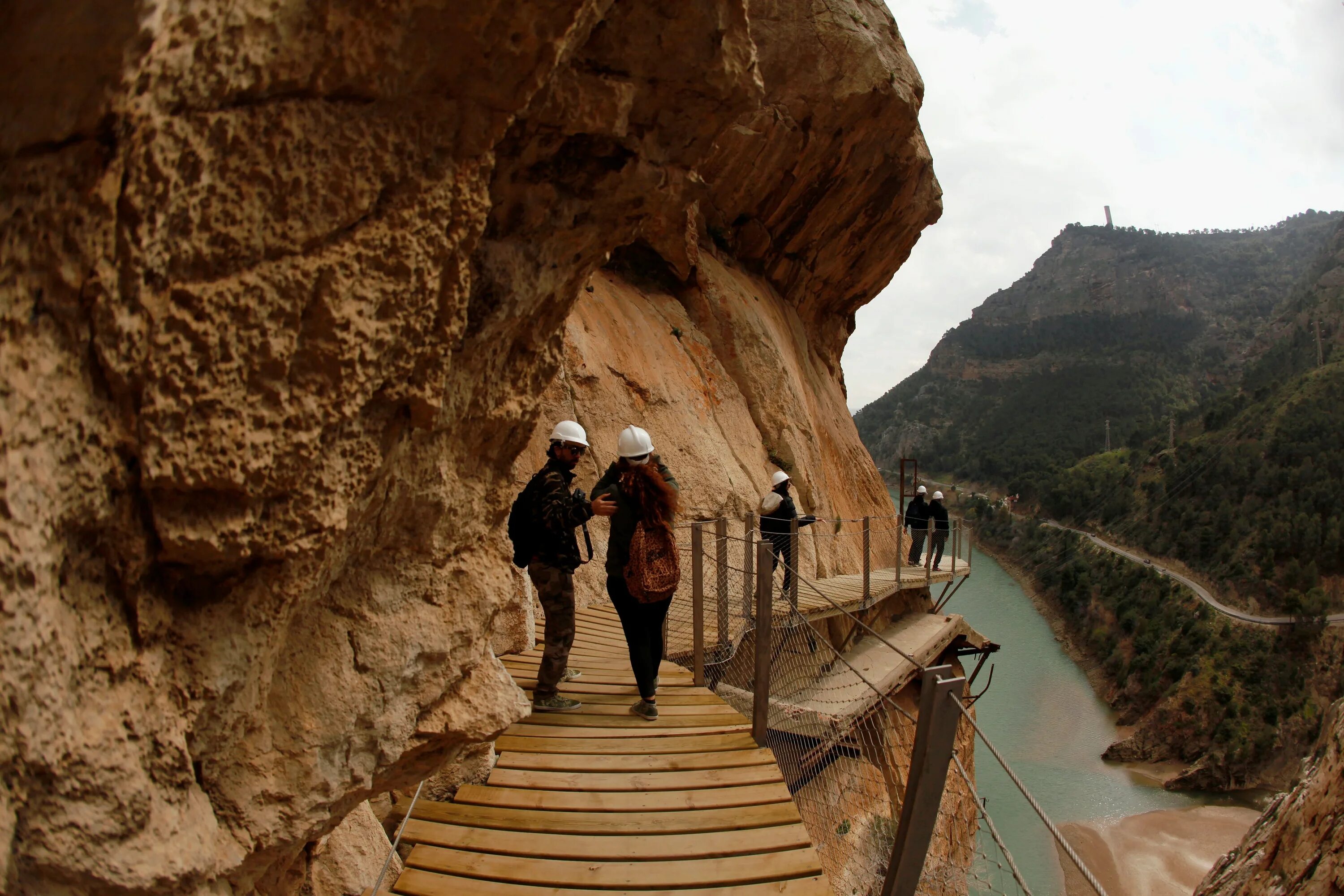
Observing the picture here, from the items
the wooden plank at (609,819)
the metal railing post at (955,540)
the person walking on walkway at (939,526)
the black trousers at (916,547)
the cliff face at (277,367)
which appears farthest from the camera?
the black trousers at (916,547)

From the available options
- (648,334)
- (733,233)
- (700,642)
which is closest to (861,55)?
(733,233)

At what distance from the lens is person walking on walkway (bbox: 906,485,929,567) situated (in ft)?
38.1

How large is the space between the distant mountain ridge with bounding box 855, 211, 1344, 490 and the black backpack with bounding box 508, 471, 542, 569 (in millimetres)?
56610

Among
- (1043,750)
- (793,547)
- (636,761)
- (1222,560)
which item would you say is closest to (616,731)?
(636,761)

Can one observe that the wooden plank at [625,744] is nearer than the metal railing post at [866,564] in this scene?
Yes

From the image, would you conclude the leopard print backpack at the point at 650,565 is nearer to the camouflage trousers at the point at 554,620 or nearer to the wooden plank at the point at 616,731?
the camouflage trousers at the point at 554,620

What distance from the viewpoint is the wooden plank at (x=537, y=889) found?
2.70 meters

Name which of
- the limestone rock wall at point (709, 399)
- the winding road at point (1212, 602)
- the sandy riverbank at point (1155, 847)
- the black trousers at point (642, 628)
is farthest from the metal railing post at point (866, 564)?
the winding road at point (1212, 602)

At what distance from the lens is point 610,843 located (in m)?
2.97

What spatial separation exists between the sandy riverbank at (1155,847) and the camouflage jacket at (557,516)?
17.5 m

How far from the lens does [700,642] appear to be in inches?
181

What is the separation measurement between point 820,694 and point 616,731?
5.60 metres

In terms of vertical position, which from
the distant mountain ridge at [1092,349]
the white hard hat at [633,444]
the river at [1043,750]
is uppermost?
the distant mountain ridge at [1092,349]

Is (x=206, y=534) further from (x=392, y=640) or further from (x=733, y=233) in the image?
(x=733, y=233)
